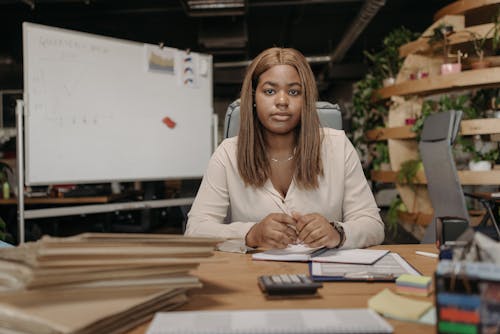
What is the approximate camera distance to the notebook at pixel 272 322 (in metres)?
0.54

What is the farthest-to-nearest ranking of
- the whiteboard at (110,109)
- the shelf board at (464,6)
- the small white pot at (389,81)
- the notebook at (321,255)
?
1. the small white pot at (389,81)
2. the shelf board at (464,6)
3. the whiteboard at (110,109)
4. the notebook at (321,255)

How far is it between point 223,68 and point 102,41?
22.8ft

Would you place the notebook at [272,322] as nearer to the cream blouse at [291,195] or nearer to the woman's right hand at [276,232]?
the woman's right hand at [276,232]

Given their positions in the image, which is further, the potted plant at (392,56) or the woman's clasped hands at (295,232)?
the potted plant at (392,56)

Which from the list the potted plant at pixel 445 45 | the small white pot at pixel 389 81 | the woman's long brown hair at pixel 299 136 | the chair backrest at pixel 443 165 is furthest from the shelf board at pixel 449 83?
the woman's long brown hair at pixel 299 136

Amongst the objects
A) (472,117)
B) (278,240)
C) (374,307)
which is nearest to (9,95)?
(472,117)

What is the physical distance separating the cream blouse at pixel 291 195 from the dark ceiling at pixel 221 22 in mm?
4445

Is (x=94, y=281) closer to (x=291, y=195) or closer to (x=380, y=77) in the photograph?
(x=291, y=195)

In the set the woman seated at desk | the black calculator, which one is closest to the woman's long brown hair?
the woman seated at desk

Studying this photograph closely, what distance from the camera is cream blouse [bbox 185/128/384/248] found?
1574 mm

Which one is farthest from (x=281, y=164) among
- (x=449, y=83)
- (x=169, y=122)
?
(x=449, y=83)

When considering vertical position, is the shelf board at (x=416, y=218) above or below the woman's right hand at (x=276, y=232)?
below

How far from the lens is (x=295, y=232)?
1.18 m

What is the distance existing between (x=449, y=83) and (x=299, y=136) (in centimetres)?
275
